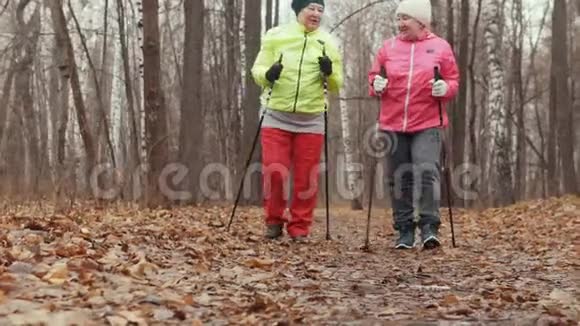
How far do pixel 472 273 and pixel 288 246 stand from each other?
2.10 metres

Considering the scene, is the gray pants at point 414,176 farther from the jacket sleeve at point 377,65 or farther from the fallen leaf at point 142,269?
the fallen leaf at point 142,269

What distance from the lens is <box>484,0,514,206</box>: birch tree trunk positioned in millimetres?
16859

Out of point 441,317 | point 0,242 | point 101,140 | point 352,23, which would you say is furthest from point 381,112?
point 352,23

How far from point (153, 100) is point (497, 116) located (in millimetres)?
8056

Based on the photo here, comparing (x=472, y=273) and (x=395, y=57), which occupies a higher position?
(x=395, y=57)

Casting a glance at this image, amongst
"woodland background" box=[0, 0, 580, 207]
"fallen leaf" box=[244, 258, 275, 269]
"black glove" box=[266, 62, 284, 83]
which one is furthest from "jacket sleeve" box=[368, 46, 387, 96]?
"fallen leaf" box=[244, 258, 275, 269]

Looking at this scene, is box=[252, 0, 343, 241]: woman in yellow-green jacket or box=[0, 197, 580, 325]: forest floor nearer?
box=[0, 197, 580, 325]: forest floor

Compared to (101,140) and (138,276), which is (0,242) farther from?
(101,140)

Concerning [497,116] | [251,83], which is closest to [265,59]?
[497,116]

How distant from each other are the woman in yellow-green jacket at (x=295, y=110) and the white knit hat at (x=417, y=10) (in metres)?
0.77

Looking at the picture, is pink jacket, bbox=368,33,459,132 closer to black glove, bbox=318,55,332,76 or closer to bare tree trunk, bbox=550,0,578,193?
black glove, bbox=318,55,332,76

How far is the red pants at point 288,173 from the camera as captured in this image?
7.60 metres

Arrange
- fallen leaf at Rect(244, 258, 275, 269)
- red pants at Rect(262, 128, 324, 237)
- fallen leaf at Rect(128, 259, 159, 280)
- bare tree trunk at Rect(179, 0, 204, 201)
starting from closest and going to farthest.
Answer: fallen leaf at Rect(128, 259, 159, 280), fallen leaf at Rect(244, 258, 275, 269), red pants at Rect(262, 128, 324, 237), bare tree trunk at Rect(179, 0, 204, 201)

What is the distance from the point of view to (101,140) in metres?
21.5
